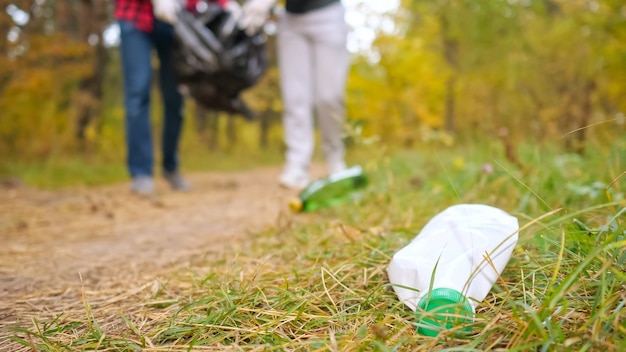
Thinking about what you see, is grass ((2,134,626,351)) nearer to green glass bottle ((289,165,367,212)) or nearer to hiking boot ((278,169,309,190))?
green glass bottle ((289,165,367,212))

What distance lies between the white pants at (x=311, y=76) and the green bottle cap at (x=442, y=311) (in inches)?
93.4

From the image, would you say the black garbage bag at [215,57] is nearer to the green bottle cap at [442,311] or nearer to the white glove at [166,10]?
the white glove at [166,10]

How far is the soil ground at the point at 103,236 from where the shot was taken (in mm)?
1163

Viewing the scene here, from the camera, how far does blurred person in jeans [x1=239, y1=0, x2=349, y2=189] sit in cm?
310

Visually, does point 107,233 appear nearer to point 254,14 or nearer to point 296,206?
point 296,206

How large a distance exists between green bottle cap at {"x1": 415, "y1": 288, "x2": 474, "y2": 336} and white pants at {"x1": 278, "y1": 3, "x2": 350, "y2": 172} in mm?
2372

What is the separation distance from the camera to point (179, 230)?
1.92 m

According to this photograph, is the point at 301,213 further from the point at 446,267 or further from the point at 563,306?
the point at 563,306

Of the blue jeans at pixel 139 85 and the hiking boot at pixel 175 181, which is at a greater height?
the blue jeans at pixel 139 85

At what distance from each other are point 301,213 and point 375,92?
15.9 feet

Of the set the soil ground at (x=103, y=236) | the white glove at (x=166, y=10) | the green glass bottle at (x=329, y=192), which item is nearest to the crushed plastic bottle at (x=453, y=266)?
the soil ground at (x=103, y=236)

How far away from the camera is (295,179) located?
3000 millimetres

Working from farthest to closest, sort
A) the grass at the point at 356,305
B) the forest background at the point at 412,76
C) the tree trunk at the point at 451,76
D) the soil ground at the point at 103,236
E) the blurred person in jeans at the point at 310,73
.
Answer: the tree trunk at the point at 451,76
the forest background at the point at 412,76
the blurred person in jeans at the point at 310,73
the soil ground at the point at 103,236
the grass at the point at 356,305

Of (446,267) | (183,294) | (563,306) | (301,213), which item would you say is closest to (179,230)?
(301,213)
